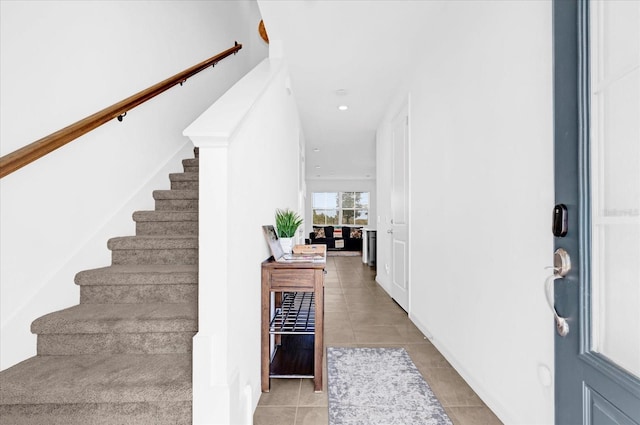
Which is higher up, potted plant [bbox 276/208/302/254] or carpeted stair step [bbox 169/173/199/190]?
carpeted stair step [bbox 169/173/199/190]

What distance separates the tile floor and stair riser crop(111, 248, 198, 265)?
99cm

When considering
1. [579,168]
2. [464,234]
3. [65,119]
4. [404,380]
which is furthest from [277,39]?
[404,380]

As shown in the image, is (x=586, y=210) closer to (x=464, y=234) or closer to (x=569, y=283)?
(x=569, y=283)

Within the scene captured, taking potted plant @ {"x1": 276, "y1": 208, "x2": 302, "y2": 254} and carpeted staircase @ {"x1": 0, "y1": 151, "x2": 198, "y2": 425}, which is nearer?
carpeted staircase @ {"x1": 0, "y1": 151, "x2": 198, "y2": 425}

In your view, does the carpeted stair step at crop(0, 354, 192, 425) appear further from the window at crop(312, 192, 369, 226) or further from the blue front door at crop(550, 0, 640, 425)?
the window at crop(312, 192, 369, 226)

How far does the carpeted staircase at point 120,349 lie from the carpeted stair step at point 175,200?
48cm

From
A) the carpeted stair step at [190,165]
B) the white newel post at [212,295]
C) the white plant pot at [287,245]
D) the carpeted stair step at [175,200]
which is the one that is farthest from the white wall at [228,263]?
the carpeted stair step at [190,165]

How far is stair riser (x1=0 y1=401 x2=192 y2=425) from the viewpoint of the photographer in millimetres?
1281

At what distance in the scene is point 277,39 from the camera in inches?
112

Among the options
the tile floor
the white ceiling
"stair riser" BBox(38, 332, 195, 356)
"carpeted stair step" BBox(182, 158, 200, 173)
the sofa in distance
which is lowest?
the tile floor

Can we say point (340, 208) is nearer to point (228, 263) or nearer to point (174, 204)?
point (174, 204)

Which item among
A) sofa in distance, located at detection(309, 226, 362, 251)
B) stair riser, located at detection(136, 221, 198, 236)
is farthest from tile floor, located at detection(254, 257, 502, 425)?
sofa in distance, located at detection(309, 226, 362, 251)

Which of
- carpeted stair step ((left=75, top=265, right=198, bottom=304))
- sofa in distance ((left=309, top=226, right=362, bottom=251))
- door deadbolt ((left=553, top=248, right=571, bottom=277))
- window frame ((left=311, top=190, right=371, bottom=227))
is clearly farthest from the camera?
window frame ((left=311, top=190, right=371, bottom=227))

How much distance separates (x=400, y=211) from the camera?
3867 millimetres
